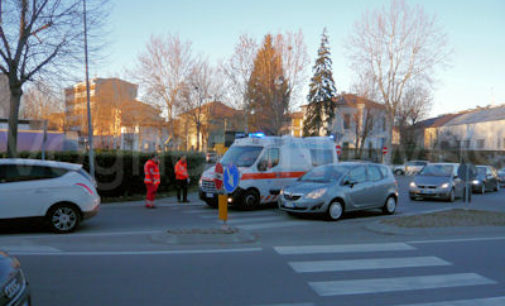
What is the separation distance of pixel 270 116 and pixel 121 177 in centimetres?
2450

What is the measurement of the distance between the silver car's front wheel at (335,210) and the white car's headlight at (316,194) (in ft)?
1.40

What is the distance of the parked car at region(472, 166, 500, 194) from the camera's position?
74.6 ft

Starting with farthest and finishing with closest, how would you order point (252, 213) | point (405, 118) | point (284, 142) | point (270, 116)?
point (405, 118)
point (270, 116)
point (284, 142)
point (252, 213)

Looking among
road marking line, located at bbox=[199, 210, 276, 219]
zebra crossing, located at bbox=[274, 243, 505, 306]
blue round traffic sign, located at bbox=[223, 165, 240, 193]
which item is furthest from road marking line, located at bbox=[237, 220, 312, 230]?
zebra crossing, located at bbox=[274, 243, 505, 306]

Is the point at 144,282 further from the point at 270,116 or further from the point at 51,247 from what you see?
the point at 270,116

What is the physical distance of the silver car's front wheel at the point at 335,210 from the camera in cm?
1193

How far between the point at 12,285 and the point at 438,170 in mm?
18955

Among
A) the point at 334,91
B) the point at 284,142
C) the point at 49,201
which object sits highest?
the point at 334,91

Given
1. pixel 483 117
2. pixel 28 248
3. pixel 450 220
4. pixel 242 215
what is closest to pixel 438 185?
pixel 450 220

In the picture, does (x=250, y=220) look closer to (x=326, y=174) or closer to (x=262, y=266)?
(x=326, y=174)

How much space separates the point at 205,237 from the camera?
29.2ft

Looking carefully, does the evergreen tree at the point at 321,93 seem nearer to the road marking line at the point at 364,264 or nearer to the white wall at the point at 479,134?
the white wall at the point at 479,134

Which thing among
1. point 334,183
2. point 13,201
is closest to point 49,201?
point 13,201

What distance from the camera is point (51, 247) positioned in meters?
8.15
